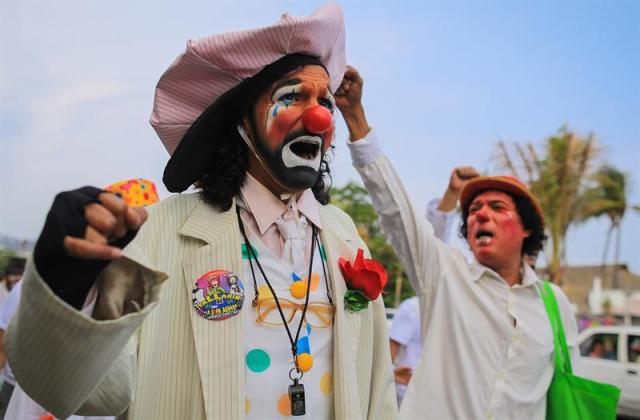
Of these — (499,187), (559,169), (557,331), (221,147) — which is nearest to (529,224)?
(499,187)

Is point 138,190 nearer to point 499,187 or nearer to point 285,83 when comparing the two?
point 285,83

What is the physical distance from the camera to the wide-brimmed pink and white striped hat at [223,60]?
6.52 ft

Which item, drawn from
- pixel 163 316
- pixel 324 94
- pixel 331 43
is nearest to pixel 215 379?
pixel 163 316

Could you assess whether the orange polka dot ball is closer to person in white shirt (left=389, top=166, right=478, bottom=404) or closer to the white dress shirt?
the white dress shirt

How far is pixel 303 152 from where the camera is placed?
2072 millimetres

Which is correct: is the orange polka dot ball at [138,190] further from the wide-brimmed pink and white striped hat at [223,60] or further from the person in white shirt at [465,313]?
the wide-brimmed pink and white striped hat at [223,60]

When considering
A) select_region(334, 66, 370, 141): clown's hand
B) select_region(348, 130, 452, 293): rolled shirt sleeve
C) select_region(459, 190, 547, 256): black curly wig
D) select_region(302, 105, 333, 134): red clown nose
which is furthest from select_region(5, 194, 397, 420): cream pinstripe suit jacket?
select_region(459, 190, 547, 256): black curly wig

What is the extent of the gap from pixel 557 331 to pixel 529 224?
74 centimetres

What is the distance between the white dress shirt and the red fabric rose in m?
1.16

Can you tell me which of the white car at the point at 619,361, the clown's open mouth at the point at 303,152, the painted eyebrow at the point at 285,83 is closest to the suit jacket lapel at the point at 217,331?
the clown's open mouth at the point at 303,152

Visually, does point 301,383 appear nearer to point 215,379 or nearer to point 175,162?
point 215,379

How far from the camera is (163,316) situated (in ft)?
5.76

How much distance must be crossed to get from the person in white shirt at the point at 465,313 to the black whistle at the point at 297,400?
4.72 feet

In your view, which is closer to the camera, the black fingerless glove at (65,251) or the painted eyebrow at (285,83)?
the black fingerless glove at (65,251)
